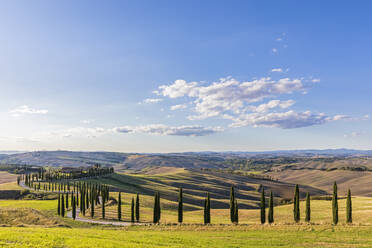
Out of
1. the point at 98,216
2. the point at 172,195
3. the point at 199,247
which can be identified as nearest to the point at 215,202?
the point at 172,195

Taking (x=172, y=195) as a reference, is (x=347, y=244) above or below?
above

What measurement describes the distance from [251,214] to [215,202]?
68024 millimetres

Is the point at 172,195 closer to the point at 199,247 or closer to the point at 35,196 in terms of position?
the point at 35,196

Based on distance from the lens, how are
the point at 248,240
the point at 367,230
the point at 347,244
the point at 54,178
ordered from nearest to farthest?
1. the point at 347,244
2. the point at 248,240
3. the point at 367,230
4. the point at 54,178

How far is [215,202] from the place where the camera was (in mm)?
148625

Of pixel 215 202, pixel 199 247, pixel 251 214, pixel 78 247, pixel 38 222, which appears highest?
pixel 78 247

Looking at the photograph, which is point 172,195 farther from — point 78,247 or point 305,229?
point 78,247

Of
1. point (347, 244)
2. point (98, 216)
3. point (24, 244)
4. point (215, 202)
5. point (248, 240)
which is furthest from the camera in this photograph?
point (215, 202)

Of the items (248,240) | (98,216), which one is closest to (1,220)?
(98,216)

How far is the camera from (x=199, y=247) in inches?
→ 1191

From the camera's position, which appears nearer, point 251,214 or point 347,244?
point 347,244

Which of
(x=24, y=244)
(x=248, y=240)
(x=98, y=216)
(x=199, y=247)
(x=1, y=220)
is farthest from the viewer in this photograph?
(x=98, y=216)

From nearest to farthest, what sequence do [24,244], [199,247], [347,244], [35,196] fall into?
[24,244], [199,247], [347,244], [35,196]

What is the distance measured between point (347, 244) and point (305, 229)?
37.4 ft
